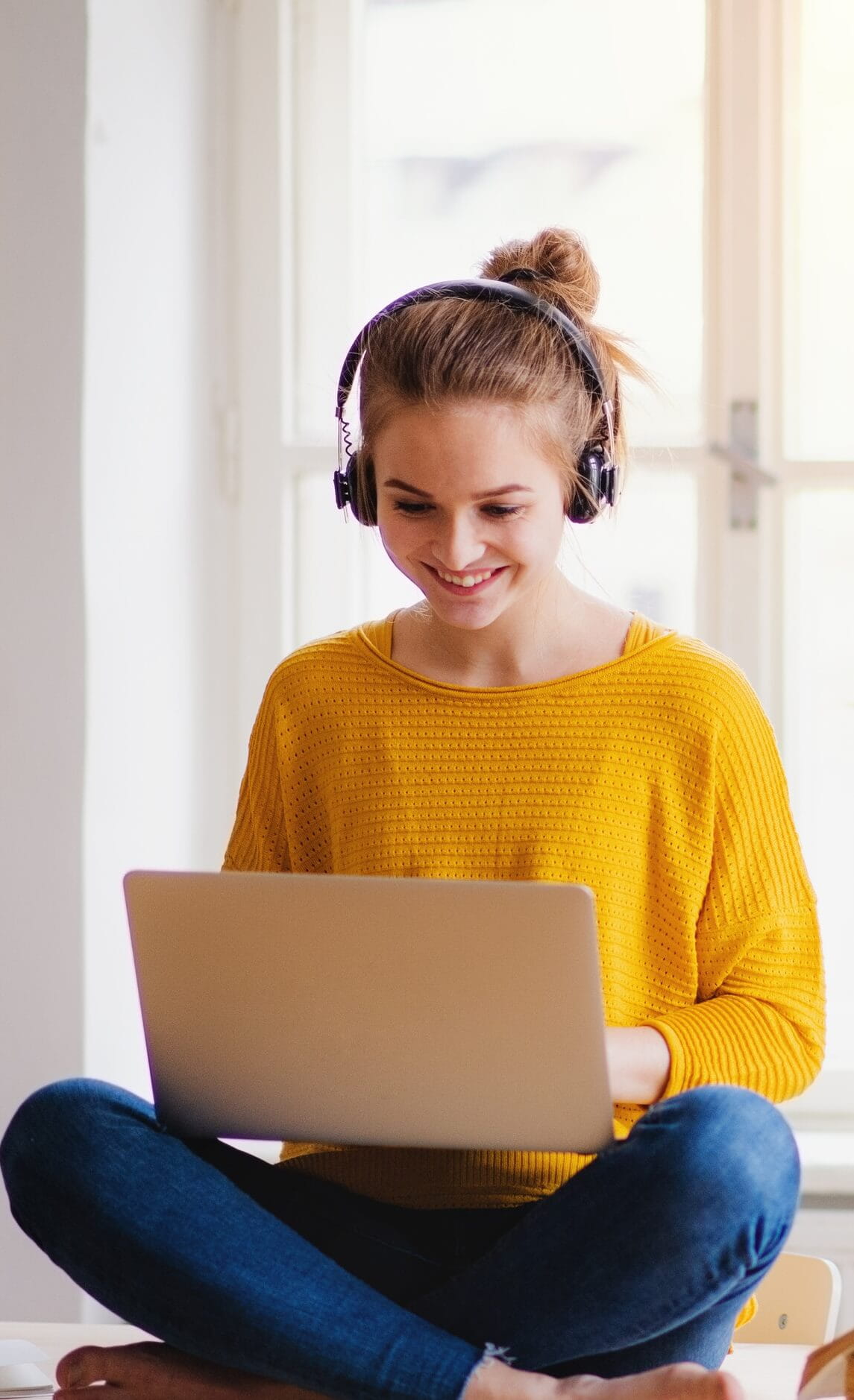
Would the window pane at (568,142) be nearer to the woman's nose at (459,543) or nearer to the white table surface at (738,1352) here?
the woman's nose at (459,543)

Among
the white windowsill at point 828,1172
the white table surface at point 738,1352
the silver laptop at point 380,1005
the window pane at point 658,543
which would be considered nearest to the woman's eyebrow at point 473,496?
the silver laptop at point 380,1005

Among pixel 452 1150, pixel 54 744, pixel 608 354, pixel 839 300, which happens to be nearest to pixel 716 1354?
pixel 452 1150

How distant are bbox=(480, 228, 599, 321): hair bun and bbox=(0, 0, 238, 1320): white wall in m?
0.59

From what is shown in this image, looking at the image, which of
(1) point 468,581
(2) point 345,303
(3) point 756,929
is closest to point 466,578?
(1) point 468,581

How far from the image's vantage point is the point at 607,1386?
102 centimetres

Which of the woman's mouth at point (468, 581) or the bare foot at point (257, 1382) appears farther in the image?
the woman's mouth at point (468, 581)

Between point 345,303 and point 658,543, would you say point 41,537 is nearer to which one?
point 345,303

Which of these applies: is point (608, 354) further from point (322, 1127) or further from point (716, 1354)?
point (716, 1354)

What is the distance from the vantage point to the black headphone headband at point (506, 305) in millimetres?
1315

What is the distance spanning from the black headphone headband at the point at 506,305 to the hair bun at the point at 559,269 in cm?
3

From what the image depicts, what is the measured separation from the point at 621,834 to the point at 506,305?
1.45 ft

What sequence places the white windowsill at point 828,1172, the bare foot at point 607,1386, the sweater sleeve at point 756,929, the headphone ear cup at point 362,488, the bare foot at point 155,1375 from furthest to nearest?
the white windowsill at point 828,1172 < the headphone ear cup at point 362,488 < the sweater sleeve at point 756,929 < the bare foot at point 155,1375 < the bare foot at point 607,1386

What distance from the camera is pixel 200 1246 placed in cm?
108

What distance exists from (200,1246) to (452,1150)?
10.6 inches
